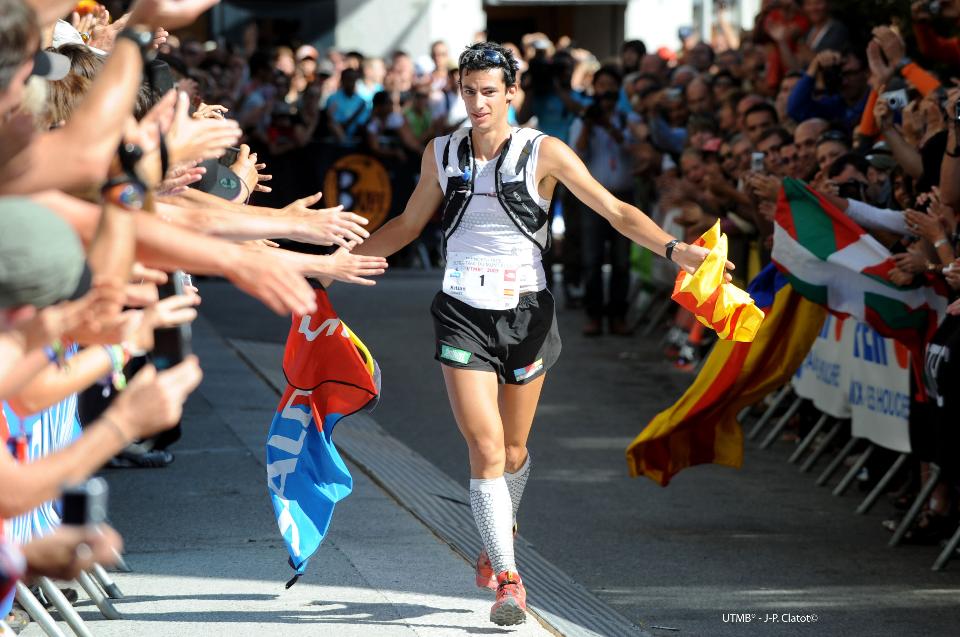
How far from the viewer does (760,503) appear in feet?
26.4

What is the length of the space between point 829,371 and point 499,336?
140 inches

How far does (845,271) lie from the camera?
25.7 feet

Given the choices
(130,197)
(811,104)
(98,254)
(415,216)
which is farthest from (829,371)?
(98,254)


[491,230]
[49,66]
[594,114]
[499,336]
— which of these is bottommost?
[594,114]

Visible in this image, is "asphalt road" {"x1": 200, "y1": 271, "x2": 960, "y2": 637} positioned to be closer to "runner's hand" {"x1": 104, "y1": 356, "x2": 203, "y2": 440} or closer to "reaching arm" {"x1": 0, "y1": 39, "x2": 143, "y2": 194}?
"runner's hand" {"x1": 104, "y1": 356, "x2": 203, "y2": 440}

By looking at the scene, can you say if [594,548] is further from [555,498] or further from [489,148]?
[489,148]

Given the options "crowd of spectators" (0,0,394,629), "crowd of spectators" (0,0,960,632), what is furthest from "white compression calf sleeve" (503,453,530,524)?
"crowd of spectators" (0,0,394,629)

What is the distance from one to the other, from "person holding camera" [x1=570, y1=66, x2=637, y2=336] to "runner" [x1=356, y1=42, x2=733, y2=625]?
7.47 m

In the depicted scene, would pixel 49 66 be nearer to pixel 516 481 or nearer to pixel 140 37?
pixel 140 37

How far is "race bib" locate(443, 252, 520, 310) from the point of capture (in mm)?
5742

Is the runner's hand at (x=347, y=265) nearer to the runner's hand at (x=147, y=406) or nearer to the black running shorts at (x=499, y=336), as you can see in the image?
the runner's hand at (x=147, y=406)

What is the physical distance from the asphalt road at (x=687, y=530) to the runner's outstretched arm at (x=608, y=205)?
1.54 meters

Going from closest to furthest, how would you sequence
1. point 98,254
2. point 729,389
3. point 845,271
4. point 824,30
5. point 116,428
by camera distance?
point 116,428, point 98,254, point 845,271, point 729,389, point 824,30

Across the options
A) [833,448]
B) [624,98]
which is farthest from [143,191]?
[624,98]
